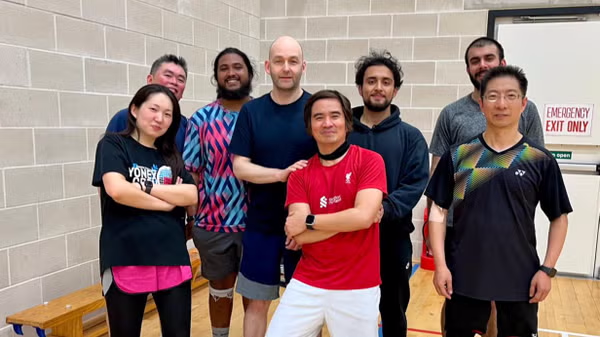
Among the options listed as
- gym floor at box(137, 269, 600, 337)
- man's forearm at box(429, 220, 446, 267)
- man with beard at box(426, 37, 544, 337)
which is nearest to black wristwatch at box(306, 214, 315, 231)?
man's forearm at box(429, 220, 446, 267)

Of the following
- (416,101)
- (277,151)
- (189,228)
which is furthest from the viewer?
(416,101)

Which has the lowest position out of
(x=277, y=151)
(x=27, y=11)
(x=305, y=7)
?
(x=277, y=151)

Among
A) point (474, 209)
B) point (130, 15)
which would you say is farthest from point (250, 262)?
point (130, 15)

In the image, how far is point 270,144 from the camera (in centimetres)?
221

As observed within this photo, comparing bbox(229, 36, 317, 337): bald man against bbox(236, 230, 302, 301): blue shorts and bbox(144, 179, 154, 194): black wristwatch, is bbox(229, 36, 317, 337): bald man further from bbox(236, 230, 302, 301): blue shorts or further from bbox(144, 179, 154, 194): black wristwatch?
bbox(144, 179, 154, 194): black wristwatch

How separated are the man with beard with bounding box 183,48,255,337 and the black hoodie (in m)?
0.69

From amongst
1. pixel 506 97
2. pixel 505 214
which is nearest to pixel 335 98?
pixel 506 97

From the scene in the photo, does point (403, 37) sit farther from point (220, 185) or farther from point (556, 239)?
point (556, 239)

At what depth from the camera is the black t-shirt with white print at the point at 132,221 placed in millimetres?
1925

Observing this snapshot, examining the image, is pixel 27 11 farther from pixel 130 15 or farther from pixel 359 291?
pixel 359 291

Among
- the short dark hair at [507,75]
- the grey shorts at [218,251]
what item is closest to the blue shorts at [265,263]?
the grey shorts at [218,251]

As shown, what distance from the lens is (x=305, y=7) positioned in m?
5.10

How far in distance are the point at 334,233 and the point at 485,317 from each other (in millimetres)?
696

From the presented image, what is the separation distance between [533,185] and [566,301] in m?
2.63
